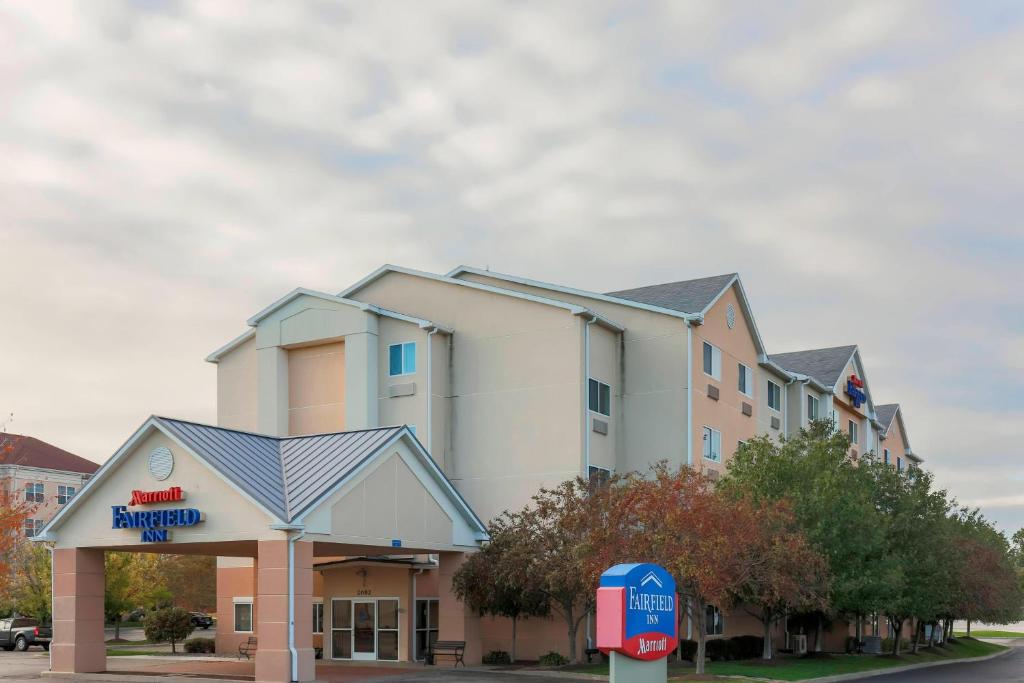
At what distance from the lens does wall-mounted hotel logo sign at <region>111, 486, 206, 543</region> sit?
3266 cm

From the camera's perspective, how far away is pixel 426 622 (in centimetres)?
4191

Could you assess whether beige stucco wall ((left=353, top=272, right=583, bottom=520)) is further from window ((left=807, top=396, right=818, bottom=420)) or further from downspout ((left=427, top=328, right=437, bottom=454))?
window ((left=807, top=396, right=818, bottom=420))

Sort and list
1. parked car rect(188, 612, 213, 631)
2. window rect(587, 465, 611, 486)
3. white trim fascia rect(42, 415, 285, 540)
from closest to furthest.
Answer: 1. white trim fascia rect(42, 415, 285, 540)
2. window rect(587, 465, 611, 486)
3. parked car rect(188, 612, 213, 631)

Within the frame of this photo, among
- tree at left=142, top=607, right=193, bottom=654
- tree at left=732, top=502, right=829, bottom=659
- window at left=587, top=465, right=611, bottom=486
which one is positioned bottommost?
tree at left=142, top=607, right=193, bottom=654

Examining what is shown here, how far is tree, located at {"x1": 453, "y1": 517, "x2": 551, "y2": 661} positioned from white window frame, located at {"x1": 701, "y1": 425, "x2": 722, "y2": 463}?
11.6 metres

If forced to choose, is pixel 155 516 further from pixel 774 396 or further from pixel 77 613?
pixel 774 396

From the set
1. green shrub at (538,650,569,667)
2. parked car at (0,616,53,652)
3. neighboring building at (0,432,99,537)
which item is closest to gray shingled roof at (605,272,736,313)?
green shrub at (538,650,569,667)

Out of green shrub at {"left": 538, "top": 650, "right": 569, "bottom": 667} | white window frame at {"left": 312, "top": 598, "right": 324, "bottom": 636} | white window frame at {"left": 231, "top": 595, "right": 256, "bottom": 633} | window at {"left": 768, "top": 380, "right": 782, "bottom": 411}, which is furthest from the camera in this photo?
window at {"left": 768, "top": 380, "right": 782, "bottom": 411}

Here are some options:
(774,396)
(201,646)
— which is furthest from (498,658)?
(774,396)

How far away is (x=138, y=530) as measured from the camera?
33.9 m

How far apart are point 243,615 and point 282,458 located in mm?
13680

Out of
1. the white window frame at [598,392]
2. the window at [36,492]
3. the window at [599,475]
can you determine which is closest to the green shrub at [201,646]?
the window at [599,475]

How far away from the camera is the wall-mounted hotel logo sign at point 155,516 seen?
32656mm

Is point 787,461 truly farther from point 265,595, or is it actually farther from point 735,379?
point 265,595
